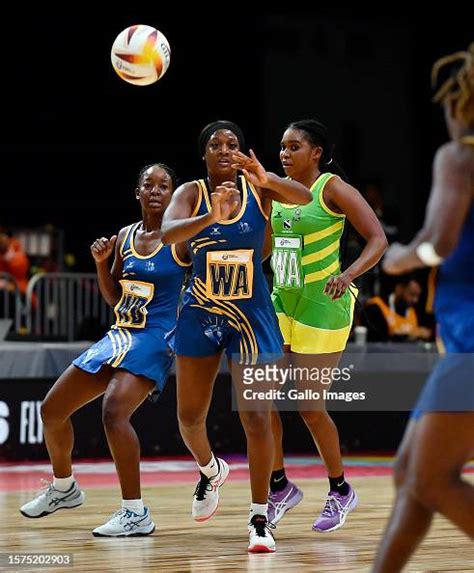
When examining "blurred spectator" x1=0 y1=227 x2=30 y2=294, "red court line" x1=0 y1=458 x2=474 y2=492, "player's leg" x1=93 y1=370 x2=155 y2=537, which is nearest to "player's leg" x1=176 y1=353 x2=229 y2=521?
"player's leg" x1=93 y1=370 x2=155 y2=537

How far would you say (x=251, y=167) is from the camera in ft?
18.0

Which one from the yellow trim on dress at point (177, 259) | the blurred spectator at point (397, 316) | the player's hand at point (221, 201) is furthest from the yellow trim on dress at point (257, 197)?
the blurred spectator at point (397, 316)

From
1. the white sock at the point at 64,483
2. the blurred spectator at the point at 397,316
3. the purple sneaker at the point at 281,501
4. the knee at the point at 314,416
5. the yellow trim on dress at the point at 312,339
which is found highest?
the yellow trim on dress at the point at 312,339

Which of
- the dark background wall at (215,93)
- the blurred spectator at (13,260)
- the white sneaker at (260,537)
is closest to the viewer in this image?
the white sneaker at (260,537)

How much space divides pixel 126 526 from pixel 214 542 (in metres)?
0.49

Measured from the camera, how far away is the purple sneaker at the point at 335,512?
21.4 feet

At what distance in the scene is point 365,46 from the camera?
19266 millimetres

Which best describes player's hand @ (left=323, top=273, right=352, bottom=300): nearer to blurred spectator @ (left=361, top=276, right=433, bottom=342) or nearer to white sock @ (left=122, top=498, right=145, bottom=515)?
white sock @ (left=122, top=498, right=145, bottom=515)

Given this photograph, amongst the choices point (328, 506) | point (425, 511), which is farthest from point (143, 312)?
point (425, 511)

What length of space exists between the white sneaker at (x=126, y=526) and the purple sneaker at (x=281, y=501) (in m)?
0.70

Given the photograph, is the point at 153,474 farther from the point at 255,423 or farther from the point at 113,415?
the point at 255,423

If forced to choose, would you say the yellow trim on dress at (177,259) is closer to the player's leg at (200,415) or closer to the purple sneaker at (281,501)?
the player's leg at (200,415)

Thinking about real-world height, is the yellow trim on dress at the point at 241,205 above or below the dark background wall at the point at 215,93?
above

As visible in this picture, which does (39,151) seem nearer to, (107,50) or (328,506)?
(107,50)
